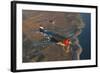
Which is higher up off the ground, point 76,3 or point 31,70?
point 76,3

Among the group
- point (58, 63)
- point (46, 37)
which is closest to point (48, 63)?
point (58, 63)

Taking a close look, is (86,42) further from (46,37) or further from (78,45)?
(46,37)

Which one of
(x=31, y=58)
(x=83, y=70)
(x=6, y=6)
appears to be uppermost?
(x=6, y=6)

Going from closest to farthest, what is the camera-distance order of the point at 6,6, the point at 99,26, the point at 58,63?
the point at 6,6 < the point at 58,63 < the point at 99,26

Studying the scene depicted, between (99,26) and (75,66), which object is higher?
(99,26)

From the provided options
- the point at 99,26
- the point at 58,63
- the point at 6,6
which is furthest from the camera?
the point at 99,26

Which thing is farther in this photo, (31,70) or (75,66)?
(75,66)

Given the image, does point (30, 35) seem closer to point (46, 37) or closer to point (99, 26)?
point (46, 37)

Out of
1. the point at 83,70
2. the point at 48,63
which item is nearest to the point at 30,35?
the point at 48,63

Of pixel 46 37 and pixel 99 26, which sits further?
pixel 99 26
